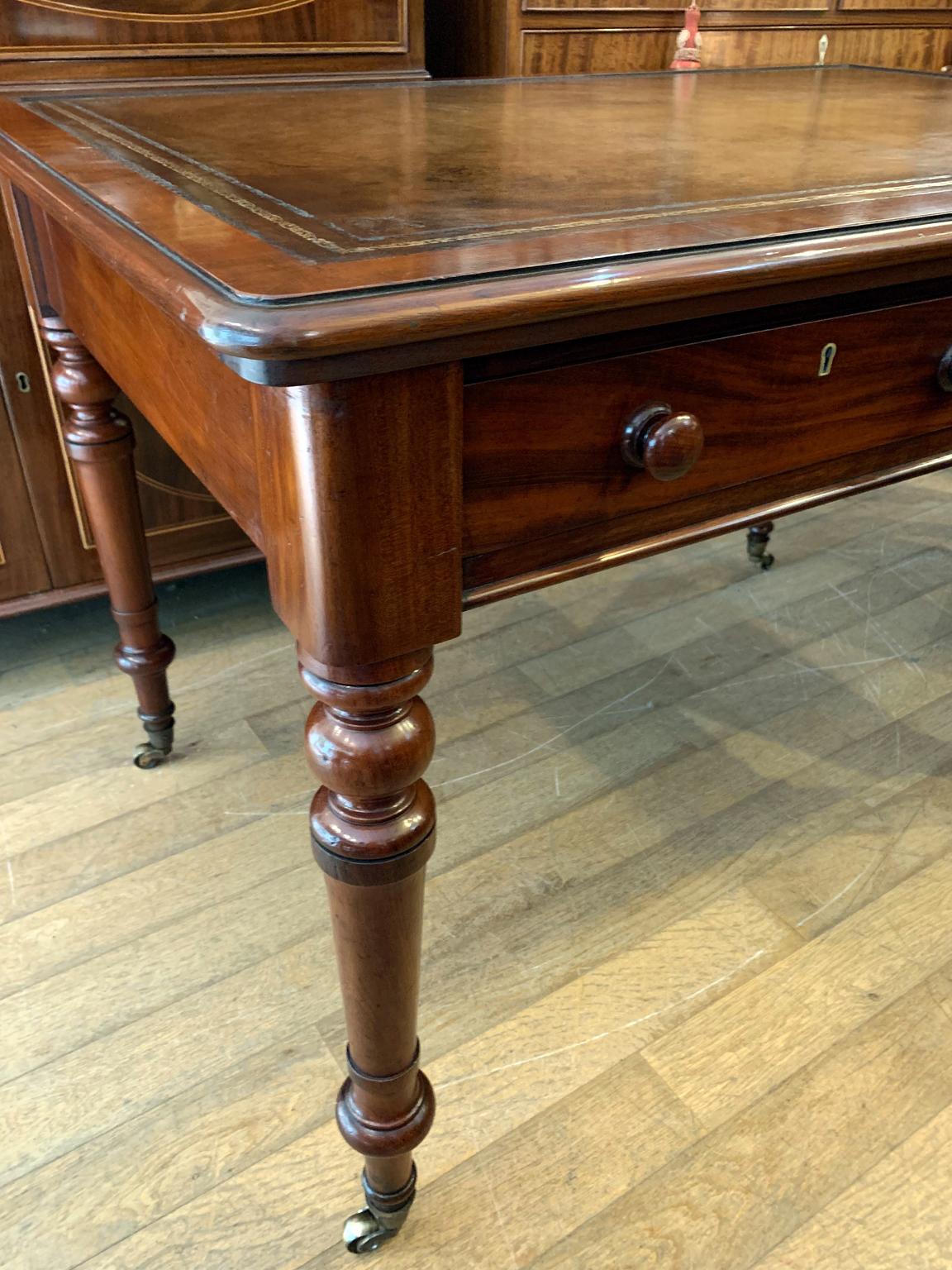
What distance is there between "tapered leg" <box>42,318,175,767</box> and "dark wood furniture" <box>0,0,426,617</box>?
6cm

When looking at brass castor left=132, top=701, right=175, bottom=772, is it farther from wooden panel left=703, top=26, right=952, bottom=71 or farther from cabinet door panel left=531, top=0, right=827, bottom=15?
wooden panel left=703, top=26, right=952, bottom=71

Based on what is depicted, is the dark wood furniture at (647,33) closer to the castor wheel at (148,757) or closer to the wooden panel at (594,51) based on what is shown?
the wooden panel at (594,51)

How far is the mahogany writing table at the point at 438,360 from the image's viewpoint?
448 millimetres

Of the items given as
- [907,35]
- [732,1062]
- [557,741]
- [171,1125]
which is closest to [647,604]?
[557,741]

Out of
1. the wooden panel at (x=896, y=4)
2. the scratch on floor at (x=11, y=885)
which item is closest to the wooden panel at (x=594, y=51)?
the wooden panel at (x=896, y=4)

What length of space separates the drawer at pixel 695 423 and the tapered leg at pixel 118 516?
59 centimetres

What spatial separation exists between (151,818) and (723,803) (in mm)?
653

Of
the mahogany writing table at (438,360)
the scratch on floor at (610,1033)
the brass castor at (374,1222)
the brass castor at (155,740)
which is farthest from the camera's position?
the brass castor at (155,740)

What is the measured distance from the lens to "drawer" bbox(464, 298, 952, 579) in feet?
1.67

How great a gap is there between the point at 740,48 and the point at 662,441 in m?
1.32

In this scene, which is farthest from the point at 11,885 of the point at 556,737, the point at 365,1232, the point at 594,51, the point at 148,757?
the point at 594,51

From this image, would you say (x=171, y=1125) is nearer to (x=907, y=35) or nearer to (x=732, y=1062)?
(x=732, y=1062)

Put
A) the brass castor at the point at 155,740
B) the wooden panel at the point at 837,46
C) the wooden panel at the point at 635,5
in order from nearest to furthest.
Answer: the brass castor at the point at 155,740, the wooden panel at the point at 635,5, the wooden panel at the point at 837,46

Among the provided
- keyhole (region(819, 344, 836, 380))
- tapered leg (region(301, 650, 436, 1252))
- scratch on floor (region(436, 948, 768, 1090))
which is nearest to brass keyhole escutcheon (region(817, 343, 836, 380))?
keyhole (region(819, 344, 836, 380))
